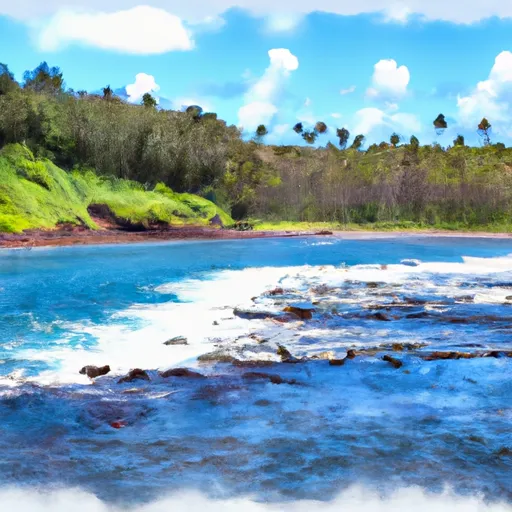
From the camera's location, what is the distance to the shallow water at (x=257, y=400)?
3.54 metres

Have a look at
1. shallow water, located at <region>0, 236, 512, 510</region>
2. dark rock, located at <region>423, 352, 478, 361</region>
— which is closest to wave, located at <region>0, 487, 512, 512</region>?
shallow water, located at <region>0, 236, 512, 510</region>

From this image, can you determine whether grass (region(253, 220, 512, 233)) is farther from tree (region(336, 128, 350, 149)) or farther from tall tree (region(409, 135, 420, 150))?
tree (region(336, 128, 350, 149))

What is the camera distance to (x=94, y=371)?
5535mm

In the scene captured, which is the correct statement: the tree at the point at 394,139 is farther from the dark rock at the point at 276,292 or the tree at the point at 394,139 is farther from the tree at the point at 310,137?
the dark rock at the point at 276,292

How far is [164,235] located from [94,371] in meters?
23.6

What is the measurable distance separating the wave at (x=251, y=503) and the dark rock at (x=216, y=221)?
3052 centimetres

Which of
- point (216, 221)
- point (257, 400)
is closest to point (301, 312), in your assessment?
point (257, 400)

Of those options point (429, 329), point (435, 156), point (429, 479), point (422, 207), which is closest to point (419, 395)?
point (429, 479)

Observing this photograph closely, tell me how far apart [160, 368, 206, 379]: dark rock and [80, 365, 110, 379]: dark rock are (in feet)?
1.62

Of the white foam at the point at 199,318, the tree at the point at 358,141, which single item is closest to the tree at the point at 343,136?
the tree at the point at 358,141

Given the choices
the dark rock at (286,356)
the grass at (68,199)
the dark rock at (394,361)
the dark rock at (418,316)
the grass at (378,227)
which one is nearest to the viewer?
the dark rock at (394,361)

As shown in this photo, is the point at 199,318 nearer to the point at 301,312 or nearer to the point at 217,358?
the point at 301,312

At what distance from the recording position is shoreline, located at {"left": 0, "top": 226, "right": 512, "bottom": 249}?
76.8 feet

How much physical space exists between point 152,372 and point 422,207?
33.8m
